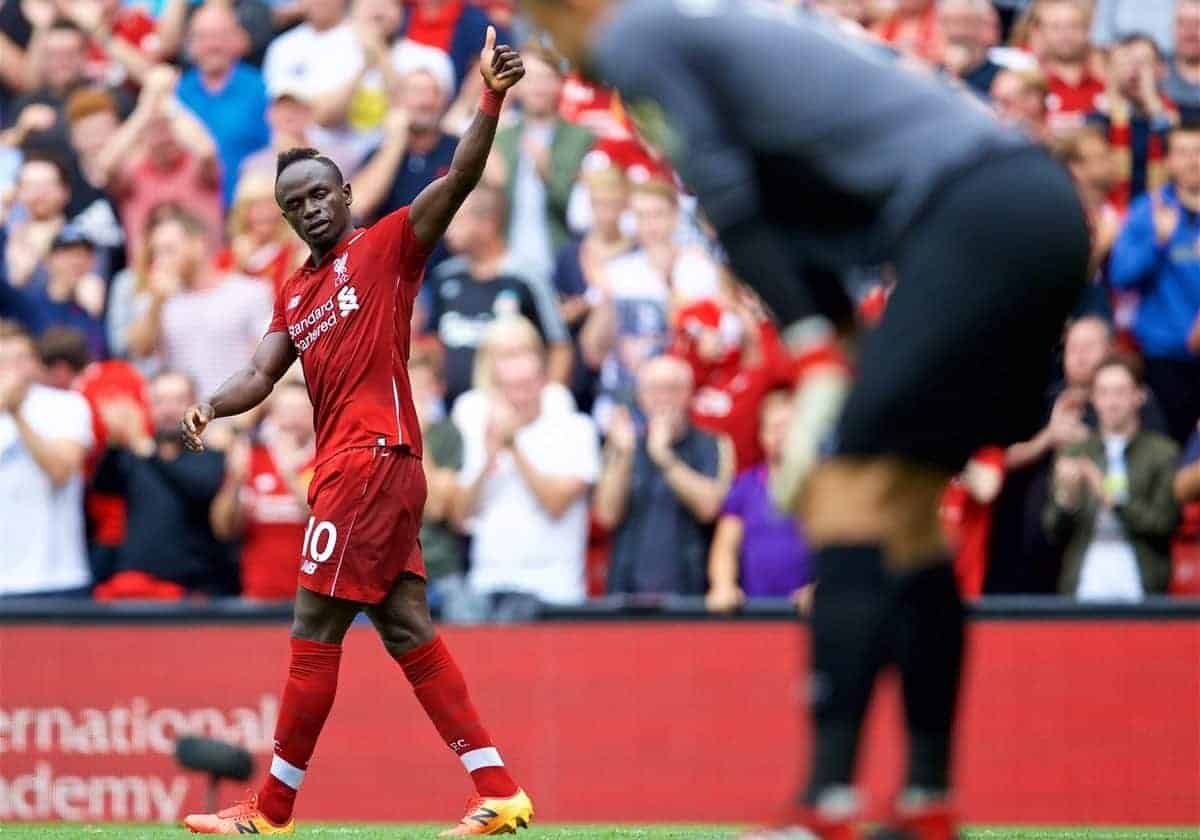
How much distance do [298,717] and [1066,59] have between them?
708 centimetres

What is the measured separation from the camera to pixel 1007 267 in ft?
15.0

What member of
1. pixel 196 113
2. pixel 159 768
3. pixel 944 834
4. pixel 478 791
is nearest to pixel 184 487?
pixel 159 768

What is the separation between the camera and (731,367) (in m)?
11.1

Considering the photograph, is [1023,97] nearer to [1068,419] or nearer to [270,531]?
[1068,419]

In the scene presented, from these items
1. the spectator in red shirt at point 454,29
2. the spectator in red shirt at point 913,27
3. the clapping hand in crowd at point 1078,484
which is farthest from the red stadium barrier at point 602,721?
the spectator in red shirt at point 454,29

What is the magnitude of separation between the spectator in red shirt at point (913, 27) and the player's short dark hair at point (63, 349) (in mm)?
4795

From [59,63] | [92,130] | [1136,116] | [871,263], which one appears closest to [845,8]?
[1136,116]

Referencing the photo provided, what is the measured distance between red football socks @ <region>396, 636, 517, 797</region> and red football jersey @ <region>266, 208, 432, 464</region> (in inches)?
26.9

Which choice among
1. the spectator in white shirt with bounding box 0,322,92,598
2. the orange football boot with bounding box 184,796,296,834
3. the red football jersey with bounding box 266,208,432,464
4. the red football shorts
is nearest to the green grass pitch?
the orange football boot with bounding box 184,796,296,834

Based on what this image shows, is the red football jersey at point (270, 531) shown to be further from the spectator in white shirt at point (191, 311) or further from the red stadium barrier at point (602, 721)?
the spectator in white shirt at point (191, 311)

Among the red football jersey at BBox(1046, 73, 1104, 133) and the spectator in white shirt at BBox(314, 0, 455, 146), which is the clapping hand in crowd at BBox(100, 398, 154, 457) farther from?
the red football jersey at BBox(1046, 73, 1104, 133)

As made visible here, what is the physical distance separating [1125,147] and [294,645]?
21.4 ft

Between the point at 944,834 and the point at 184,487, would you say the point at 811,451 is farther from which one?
the point at 184,487

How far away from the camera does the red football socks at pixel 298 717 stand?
271 inches
